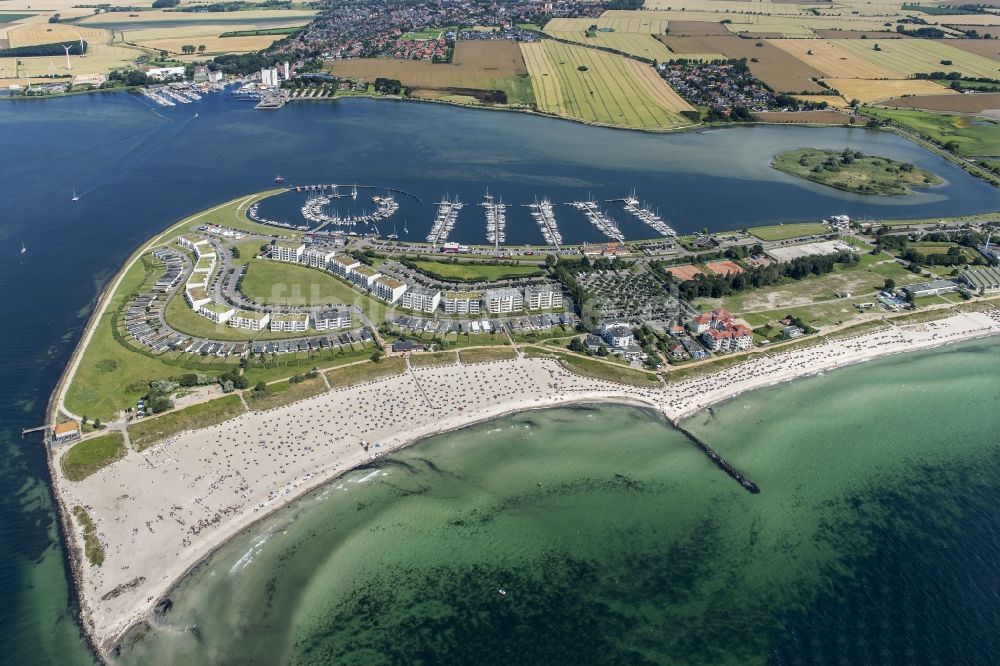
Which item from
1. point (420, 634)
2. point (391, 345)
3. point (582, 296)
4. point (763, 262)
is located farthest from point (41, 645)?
point (763, 262)

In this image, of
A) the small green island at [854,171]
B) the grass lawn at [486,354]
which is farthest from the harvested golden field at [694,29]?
the grass lawn at [486,354]

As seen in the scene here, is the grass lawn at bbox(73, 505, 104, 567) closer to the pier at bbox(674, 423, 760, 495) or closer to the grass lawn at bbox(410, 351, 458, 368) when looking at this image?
the grass lawn at bbox(410, 351, 458, 368)

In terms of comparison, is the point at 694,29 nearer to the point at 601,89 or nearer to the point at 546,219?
the point at 601,89

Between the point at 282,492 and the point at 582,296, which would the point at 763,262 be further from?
the point at 282,492

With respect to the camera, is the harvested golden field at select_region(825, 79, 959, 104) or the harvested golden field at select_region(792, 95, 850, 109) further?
the harvested golden field at select_region(825, 79, 959, 104)

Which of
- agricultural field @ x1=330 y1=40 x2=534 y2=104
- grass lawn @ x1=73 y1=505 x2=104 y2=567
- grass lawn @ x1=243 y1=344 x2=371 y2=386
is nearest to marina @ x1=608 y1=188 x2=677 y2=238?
grass lawn @ x1=243 y1=344 x2=371 y2=386

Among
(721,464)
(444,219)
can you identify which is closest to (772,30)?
(444,219)
